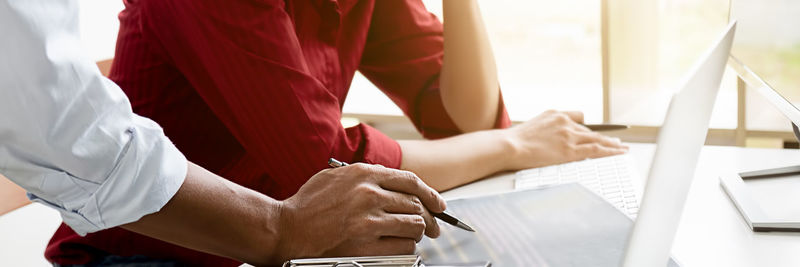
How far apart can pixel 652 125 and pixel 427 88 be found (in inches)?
42.0

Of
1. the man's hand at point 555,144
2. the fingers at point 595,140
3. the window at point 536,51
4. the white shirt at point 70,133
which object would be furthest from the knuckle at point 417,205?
the window at point 536,51

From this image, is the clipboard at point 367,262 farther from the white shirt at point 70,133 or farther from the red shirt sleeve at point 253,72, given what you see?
the red shirt sleeve at point 253,72

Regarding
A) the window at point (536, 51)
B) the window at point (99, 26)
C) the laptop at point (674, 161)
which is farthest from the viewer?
the window at point (536, 51)

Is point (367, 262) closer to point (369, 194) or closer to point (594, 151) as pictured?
point (369, 194)

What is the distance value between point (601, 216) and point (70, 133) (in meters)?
0.58

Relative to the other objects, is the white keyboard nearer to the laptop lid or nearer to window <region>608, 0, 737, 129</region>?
the laptop lid

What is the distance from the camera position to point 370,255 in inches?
31.4

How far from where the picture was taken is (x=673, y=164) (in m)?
0.47

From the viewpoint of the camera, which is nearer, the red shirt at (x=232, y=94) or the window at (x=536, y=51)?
the red shirt at (x=232, y=94)

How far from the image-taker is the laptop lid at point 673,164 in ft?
1.51

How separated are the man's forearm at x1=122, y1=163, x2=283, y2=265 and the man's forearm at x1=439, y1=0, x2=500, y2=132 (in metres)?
0.58

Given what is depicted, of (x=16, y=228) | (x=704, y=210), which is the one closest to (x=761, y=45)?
(x=704, y=210)

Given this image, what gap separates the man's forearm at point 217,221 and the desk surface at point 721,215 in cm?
37

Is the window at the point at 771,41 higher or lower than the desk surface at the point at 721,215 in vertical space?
higher
